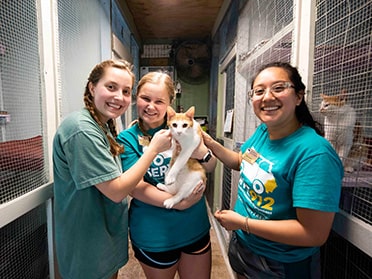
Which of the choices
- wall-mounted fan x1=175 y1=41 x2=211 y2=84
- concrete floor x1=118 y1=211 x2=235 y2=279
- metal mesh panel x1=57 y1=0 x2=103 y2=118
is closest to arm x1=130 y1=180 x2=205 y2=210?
metal mesh panel x1=57 y1=0 x2=103 y2=118

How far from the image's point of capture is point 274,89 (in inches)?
27.4

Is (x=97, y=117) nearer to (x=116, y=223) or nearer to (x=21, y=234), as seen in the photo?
(x=116, y=223)

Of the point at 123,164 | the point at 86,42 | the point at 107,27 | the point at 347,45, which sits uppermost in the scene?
the point at 107,27

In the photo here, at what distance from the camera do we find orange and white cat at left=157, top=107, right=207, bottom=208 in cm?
90

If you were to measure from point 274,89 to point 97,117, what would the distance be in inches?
25.3

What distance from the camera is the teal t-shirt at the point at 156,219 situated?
3.05 feet

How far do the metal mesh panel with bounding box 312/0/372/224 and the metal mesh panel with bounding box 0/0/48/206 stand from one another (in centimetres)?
112

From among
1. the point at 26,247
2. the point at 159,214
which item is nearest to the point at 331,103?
the point at 159,214

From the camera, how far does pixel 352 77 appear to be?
0.68 metres

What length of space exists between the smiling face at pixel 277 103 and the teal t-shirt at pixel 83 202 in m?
0.54

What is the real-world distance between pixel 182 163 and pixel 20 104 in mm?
676

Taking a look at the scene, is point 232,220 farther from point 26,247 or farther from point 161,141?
point 26,247

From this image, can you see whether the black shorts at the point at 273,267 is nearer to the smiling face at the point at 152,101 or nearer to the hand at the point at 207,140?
the hand at the point at 207,140

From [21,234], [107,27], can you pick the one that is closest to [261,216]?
[21,234]
